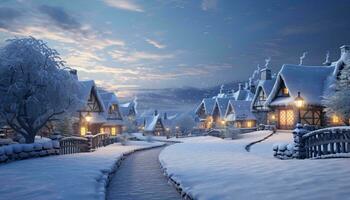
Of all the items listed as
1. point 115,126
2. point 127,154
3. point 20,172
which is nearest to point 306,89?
point 127,154

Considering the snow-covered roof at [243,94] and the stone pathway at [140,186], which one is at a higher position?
the snow-covered roof at [243,94]

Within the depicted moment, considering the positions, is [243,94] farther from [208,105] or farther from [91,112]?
[91,112]

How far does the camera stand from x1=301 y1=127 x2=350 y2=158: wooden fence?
14.1 meters

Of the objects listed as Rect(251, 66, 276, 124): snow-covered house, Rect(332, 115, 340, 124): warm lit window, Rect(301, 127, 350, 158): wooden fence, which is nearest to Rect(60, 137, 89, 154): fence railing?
Rect(301, 127, 350, 158): wooden fence

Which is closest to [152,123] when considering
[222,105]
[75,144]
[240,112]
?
[222,105]

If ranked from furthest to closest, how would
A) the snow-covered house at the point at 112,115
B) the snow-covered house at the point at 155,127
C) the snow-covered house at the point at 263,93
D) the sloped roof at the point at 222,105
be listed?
1. the snow-covered house at the point at 155,127
2. the sloped roof at the point at 222,105
3. the snow-covered house at the point at 263,93
4. the snow-covered house at the point at 112,115

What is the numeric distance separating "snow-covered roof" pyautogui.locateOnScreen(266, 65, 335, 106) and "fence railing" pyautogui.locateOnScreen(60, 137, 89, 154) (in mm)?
23745

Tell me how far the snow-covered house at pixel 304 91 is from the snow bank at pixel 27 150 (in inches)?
1071

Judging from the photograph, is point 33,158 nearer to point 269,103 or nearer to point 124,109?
point 269,103

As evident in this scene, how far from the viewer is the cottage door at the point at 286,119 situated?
4017 centimetres

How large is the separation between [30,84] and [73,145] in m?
4.78

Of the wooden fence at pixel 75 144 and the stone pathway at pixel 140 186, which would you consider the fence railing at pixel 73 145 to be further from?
the stone pathway at pixel 140 186

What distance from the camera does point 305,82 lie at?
39.4 metres

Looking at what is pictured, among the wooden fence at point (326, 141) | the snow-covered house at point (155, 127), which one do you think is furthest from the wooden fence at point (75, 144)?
the snow-covered house at point (155, 127)
